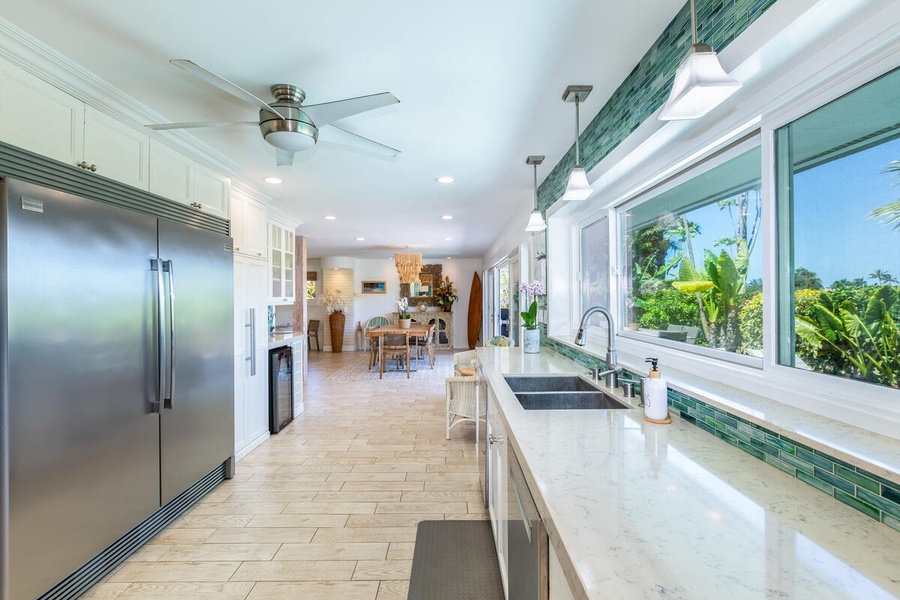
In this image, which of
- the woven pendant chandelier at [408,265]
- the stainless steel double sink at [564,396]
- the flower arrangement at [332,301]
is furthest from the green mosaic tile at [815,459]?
the flower arrangement at [332,301]

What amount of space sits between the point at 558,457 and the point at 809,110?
1178mm

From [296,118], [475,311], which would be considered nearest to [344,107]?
[296,118]

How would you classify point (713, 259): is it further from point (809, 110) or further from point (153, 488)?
point (153, 488)

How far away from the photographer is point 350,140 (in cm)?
208

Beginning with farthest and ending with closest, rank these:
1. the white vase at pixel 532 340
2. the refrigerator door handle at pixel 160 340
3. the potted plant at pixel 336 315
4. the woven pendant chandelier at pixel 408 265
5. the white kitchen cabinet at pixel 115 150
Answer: the potted plant at pixel 336 315, the woven pendant chandelier at pixel 408 265, the white vase at pixel 532 340, the refrigerator door handle at pixel 160 340, the white kitchen cabinet at pixel 115 150

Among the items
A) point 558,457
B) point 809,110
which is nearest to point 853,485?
point 558,457

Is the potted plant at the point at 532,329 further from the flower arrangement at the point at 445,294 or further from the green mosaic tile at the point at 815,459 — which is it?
the flower arrangement at the point at 445,294

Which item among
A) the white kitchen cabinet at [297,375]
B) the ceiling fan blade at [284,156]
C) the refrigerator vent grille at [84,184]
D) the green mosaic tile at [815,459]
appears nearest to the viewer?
the green mosaic tile at [815,459]

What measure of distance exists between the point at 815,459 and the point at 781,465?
0.33 ft

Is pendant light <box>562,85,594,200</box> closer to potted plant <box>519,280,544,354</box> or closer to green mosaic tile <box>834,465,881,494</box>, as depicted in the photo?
green mosaic tile <box>834,465,881,494</box>

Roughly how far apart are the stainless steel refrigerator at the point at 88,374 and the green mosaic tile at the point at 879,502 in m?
2.45

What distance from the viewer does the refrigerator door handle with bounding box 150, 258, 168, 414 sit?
78.3 inches

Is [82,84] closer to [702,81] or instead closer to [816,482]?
[702,81]

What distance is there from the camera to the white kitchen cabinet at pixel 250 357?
10.2 ft
